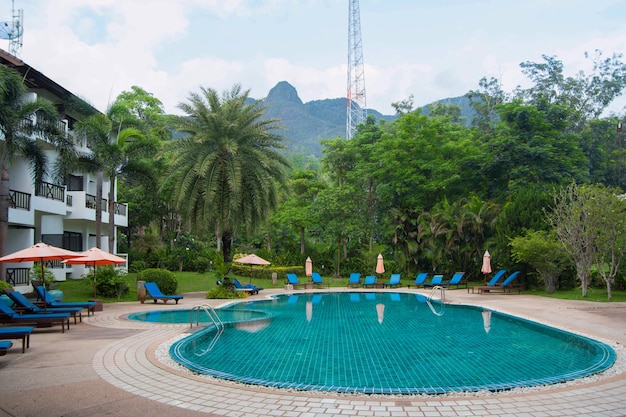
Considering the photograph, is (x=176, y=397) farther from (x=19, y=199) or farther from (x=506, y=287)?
(x=506, y=287)

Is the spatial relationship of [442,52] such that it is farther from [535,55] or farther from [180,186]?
[535,55]

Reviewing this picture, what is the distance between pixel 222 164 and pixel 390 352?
15.0 m

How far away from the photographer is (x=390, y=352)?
1030 cm

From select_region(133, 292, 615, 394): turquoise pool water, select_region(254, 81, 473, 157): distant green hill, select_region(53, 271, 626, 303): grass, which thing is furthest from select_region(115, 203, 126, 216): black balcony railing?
select_region(254, 81, 473, 157): distant green hill

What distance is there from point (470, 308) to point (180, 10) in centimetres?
1568

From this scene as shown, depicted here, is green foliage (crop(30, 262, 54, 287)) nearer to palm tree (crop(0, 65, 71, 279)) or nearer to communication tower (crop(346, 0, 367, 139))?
palm tree (crop(0, 65, 71, 279))

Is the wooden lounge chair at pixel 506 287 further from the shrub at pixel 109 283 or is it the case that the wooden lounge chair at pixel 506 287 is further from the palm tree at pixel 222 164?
the shrub at pixel 109 283

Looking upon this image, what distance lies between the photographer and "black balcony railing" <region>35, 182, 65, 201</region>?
2255 centimetres

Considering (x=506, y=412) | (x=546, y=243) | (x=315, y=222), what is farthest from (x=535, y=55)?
(x=506, y=412)

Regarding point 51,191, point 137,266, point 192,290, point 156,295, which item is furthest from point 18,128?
point 137,266

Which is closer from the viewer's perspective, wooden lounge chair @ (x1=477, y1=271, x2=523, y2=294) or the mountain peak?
wooden lounge chair @ (x1=477, y1=271, x2=523, y2=294)

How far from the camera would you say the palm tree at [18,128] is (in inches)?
656

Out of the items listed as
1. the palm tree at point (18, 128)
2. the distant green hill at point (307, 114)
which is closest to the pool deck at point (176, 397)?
the palm tree at point (18, 128)

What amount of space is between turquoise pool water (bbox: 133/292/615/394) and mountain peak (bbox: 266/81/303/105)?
530ft
